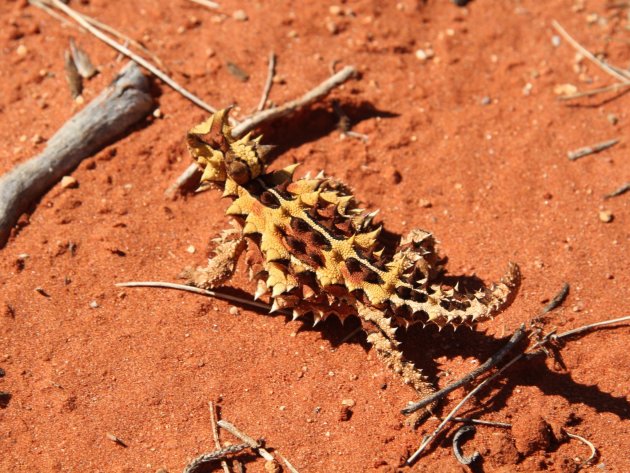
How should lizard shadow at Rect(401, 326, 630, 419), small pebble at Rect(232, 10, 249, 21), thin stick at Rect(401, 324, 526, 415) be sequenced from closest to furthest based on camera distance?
thin stick at Rect(401, 324, 526, 415) → lizard shadow at Rect(401, 326, 630, 419) → small pebble at Rect(232, 10, 249, 21)

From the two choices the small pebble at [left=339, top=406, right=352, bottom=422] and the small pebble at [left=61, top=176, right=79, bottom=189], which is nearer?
the small pebble at [left=339, top=406, right=352, bottom=422]

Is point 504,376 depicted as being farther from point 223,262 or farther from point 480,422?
point 223,262

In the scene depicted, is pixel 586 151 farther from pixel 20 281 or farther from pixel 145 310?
pixel 20 281

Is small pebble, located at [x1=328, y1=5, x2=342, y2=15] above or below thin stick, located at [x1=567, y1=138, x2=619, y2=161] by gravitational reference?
above

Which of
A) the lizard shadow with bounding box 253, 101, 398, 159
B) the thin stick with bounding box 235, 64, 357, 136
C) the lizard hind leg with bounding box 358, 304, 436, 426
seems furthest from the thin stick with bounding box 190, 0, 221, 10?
the lizard hind leg with bounding box 358, 304, 436, 426

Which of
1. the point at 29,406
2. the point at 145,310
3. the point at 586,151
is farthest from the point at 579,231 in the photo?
the point at 29,406

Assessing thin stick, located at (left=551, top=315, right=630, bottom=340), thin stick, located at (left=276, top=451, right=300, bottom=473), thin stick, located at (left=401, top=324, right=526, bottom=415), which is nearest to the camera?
thin stick, located at (left=401, top=324, right=526, bottom=415)

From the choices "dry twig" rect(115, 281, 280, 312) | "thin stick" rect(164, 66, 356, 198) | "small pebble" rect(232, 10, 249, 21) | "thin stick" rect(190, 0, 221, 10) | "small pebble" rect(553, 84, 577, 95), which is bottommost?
"small pebble" rect(553, 84, 577, 95)

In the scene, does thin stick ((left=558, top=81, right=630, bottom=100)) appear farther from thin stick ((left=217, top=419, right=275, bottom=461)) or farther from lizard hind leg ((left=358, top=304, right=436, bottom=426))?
thin stick ((left=217, top=419, right=275, bottom=461))
